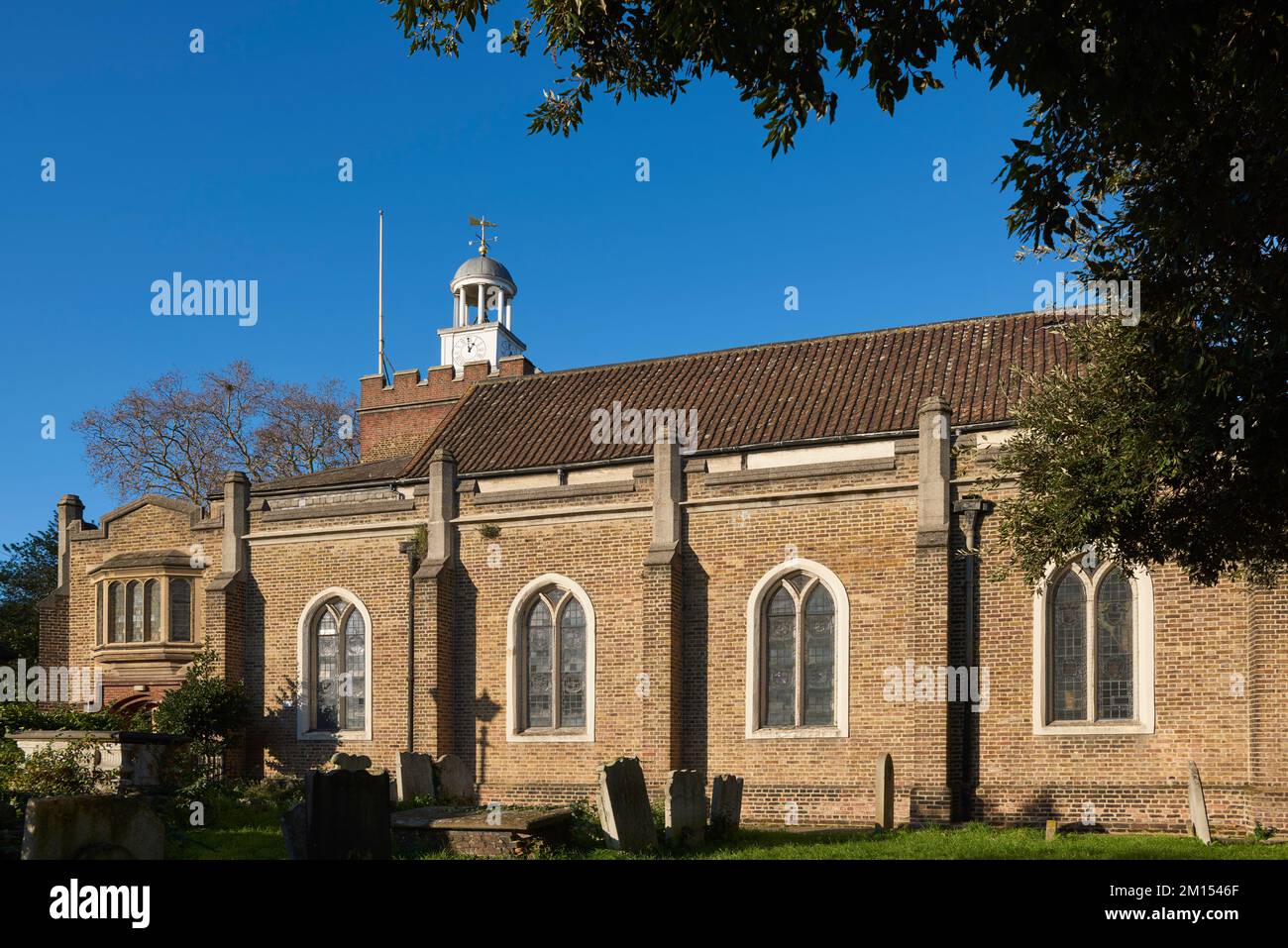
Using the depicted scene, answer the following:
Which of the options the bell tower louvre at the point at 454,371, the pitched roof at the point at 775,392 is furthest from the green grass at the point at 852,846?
the bell tower louvre at the point at 454,371

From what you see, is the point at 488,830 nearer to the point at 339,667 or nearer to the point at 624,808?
the point at 624,808

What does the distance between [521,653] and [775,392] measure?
8.10m

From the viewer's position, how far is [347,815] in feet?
46.2

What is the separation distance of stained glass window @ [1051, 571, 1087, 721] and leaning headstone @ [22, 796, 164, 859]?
15.6 metres

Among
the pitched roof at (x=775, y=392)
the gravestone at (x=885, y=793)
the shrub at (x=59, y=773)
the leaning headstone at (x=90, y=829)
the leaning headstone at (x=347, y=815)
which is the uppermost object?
the pitched roof at (x=775, y=392)

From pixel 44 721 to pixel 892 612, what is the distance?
1528 cm

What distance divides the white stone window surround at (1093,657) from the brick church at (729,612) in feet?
0.16

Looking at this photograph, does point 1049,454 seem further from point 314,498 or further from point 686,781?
point 314,498

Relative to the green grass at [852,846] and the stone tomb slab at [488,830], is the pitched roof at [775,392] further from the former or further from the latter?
the stone tomb slab at [488,830]

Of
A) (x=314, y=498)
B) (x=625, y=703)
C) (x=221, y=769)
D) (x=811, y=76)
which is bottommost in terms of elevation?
(x=221, y=769)

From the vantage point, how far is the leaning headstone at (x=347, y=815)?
547 inches

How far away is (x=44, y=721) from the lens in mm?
22859

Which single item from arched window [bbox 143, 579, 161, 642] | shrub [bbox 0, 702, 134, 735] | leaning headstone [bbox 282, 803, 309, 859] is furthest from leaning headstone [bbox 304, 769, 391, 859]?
arched window [bbox 143, 579, 161, 642]
